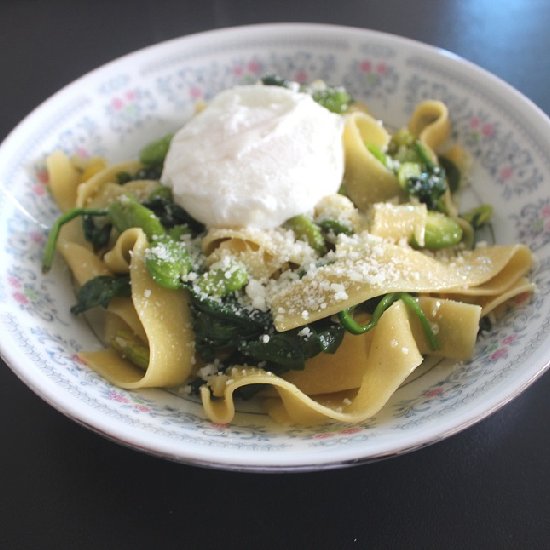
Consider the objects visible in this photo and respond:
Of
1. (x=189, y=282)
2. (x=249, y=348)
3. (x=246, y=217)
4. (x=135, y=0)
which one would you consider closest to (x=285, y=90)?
(x=246, y=217)

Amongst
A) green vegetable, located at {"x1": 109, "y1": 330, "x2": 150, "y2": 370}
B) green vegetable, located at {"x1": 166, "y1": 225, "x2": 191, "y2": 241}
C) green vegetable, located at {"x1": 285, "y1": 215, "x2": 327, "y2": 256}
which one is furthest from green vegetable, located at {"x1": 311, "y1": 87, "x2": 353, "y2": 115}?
green vegetable, located at {"x1": 109, "y1": 330, "x2": 150, "y2": 370}

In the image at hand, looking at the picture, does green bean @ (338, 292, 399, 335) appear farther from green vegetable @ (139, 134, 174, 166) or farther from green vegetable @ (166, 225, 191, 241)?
green vegetable @ (139, 134, 174, 166)

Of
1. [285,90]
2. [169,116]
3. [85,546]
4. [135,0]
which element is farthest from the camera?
[135,0]

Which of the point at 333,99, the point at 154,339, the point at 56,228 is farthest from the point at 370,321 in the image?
the point at 56,228

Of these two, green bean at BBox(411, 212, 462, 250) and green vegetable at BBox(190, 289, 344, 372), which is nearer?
green vegetable at BBox(190, 289, 344, 372)

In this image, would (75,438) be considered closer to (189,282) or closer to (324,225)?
(189,282)

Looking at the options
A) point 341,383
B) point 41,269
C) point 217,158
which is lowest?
point 341,383

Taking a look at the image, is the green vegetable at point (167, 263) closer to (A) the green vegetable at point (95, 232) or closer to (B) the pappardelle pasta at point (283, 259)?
(B) the pappardelle pasta at point (283, 259)

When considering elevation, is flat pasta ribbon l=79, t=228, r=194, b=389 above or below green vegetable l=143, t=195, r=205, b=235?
below
